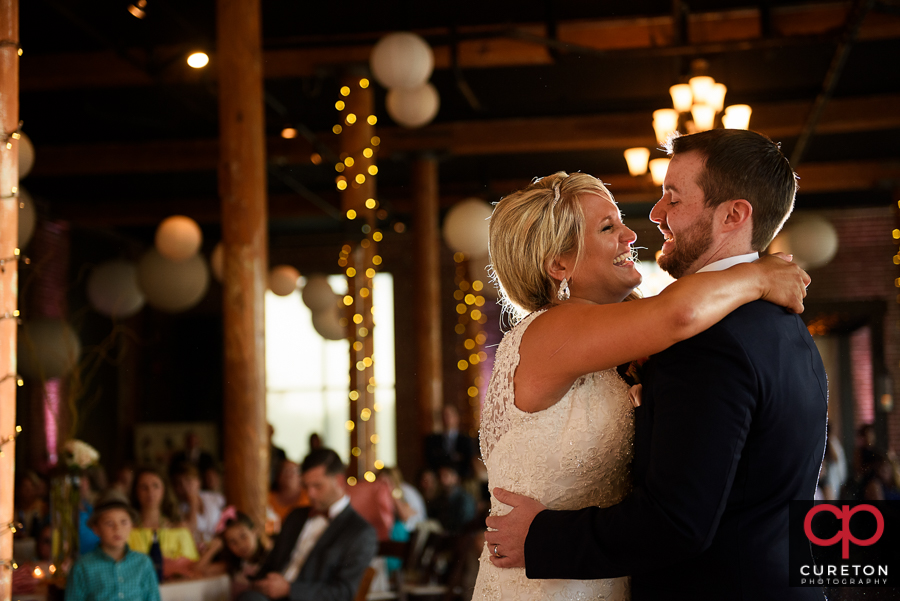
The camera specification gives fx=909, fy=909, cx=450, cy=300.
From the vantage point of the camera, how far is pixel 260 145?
494cm

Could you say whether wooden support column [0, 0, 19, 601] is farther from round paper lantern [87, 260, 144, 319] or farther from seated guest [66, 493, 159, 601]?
round paper lantern [87, 260, 144, 319]

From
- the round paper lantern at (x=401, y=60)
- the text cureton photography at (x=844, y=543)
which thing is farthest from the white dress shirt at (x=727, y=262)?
the round paper lantern at (x=401, y=60)

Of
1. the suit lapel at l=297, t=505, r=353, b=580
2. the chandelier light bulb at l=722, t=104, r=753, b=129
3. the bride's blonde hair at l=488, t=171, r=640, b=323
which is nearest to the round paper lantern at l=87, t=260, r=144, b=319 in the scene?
the suit lapel at l=297, t=505, r=353, b=580

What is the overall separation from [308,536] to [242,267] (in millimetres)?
1434

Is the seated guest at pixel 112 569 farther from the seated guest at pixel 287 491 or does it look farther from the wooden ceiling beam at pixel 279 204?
the wooden ceiling beam at pixel 279 204

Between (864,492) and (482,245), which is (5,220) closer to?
(864,492)

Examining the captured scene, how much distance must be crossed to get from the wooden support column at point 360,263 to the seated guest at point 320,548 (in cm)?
213

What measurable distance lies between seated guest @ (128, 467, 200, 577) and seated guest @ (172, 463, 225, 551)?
62 centimetres

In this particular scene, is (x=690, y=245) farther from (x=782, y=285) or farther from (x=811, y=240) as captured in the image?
(x=811, y=240)

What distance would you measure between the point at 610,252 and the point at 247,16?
12.5ft

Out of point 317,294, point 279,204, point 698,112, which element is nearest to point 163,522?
point 317,294

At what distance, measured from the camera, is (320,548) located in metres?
4.43

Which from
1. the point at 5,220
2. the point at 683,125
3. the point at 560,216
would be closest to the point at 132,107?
the point at 683,125

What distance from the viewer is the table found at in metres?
4.35
